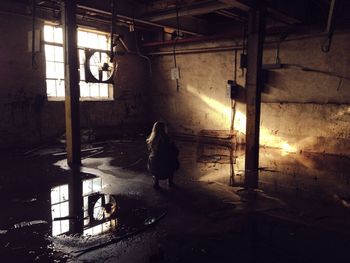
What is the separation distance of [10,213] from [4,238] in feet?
2.85

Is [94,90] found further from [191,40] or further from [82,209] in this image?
[82,209]

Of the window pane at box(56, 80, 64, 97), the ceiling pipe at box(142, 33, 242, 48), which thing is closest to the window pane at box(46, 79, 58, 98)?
the window pane at box(56, 80, 64, 97)

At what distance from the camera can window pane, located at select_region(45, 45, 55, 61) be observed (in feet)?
34.3

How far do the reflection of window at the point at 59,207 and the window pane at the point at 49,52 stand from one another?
6.18m

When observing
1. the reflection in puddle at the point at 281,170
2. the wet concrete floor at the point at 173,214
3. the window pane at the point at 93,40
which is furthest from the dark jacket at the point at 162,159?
the window pane at the point at 93,40

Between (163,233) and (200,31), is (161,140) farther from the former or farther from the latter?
(200,31)

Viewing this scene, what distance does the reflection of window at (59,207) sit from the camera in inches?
158

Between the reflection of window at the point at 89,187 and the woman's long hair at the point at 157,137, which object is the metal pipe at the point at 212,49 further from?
the reflection of window at the point at 89,187

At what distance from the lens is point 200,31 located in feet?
35.8

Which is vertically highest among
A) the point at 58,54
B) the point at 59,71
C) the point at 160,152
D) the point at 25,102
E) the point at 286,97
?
the point at 58,54

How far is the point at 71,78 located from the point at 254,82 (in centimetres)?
418

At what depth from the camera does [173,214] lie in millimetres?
4539

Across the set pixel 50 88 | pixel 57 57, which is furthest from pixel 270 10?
pixel 50 88

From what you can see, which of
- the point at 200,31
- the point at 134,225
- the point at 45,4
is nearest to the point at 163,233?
the point at 134,225
